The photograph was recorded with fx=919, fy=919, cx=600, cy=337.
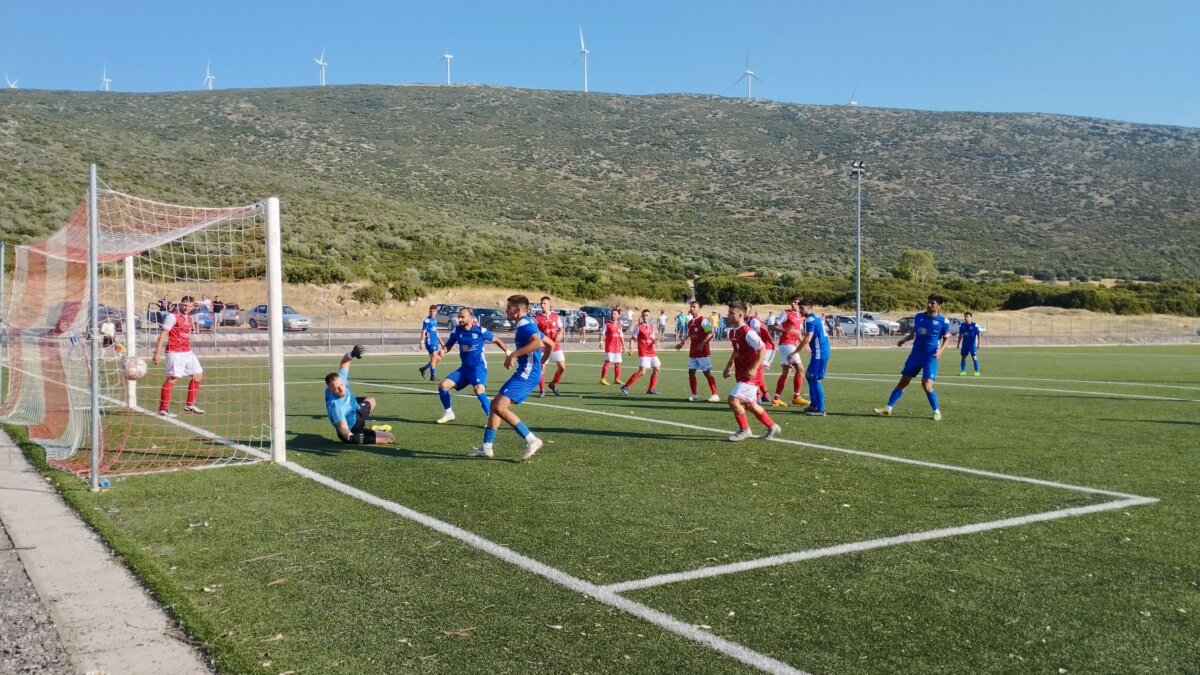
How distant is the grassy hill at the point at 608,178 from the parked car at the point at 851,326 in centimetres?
1526

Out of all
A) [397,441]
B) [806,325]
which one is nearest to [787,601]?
[397,441]

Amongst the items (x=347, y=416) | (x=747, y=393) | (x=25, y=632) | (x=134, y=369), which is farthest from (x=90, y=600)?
(x=747, y=393)

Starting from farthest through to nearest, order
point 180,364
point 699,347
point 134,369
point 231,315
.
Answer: point 231,315, point 699,347, point 180,364, point 134,369

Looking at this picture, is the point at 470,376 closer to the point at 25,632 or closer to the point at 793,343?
the point at 793,343

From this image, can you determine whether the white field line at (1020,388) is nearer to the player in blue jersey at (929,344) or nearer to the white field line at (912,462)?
the player in blue jersey at (929,344)

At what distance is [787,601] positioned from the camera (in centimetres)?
505

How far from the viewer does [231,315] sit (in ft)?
95.0

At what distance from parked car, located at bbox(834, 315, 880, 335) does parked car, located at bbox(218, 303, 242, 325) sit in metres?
32.9

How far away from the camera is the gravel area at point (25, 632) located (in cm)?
431

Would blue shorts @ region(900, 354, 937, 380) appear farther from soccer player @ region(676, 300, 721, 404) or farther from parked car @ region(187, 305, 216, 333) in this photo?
parked car @ region(187, 305, 216, 333)

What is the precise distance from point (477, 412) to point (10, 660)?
10023 mm

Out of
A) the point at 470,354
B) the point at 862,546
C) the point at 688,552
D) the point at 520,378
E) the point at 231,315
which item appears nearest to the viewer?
the point at 688,552

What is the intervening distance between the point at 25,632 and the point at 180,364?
1002 cm

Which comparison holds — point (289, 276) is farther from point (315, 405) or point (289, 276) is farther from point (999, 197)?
point (999, 197)
